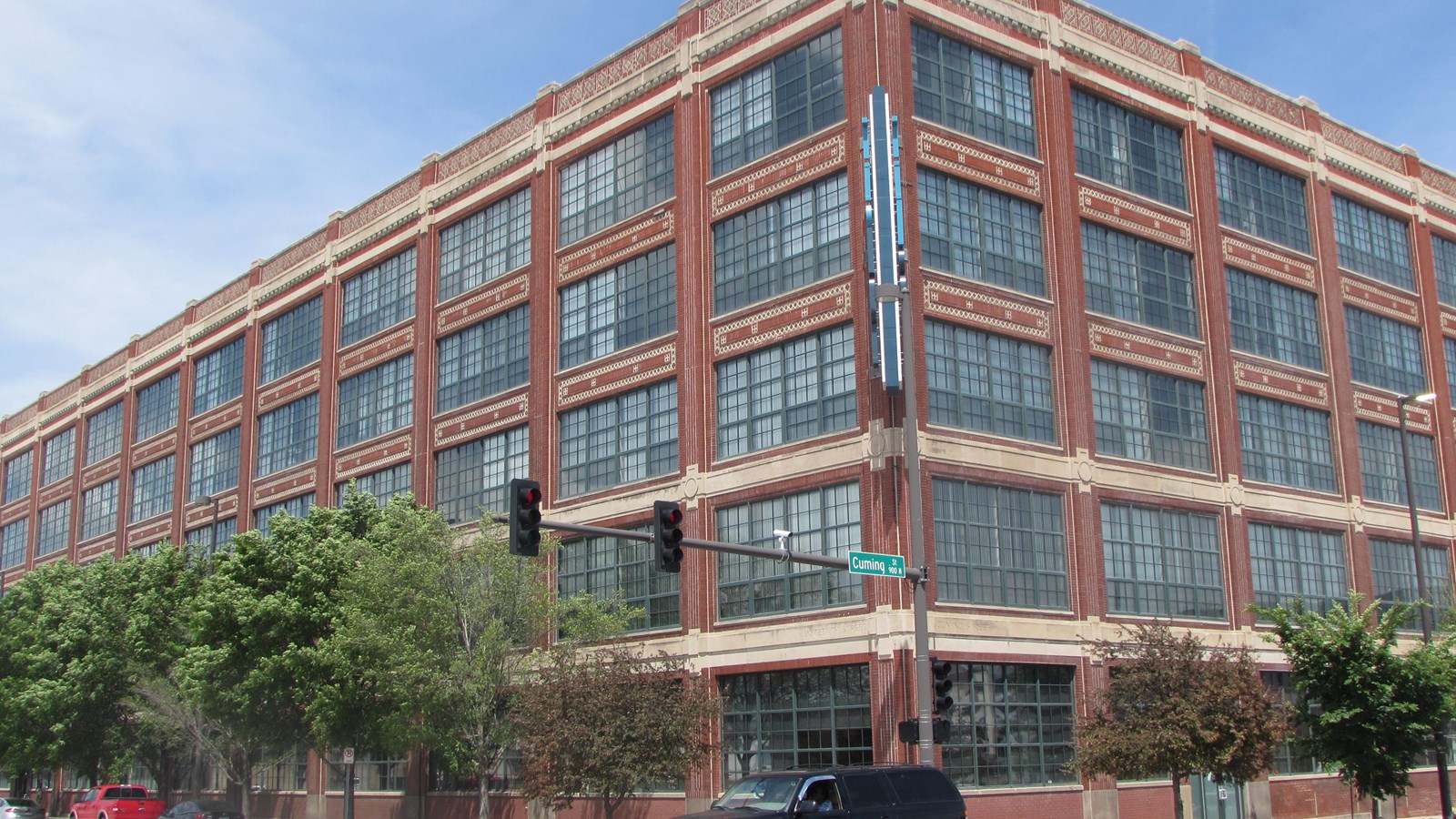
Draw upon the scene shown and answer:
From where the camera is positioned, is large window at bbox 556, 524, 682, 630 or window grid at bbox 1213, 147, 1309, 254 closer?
large window at bbox 556, 524, 682, 630

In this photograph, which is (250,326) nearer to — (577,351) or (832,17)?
(577,351)

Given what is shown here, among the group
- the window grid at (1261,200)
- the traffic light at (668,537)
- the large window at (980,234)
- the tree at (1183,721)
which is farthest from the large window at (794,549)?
the window grid at (1261,200)

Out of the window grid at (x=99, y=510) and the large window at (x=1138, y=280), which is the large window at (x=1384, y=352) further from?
the window grid at (x=99, y=510)

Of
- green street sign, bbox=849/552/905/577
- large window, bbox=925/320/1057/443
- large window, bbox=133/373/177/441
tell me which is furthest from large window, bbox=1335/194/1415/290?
large window, bbox=133/373/177/441

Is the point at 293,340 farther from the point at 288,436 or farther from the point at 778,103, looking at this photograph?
the point at 778,103

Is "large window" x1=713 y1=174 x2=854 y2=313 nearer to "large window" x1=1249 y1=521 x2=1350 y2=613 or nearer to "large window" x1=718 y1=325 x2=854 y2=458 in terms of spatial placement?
"large window" x1=718 y1=325 x2=854 y2=458

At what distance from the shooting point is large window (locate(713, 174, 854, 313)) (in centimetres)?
3719

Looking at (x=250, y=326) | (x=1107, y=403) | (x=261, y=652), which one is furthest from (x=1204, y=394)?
(x=250, y=326)

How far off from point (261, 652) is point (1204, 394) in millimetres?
28395

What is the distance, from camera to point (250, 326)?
63.3m

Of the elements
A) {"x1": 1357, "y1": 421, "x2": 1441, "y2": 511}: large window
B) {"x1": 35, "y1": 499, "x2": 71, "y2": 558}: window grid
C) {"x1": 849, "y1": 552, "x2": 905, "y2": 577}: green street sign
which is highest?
Result: {"x1": 35, "y1": 499, "x2": 71, "y2": 558}: window grid

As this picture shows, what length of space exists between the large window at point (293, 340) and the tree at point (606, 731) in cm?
3028

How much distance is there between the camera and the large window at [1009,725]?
3428 centimetres

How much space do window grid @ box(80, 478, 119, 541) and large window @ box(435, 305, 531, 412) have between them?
31.6 m
